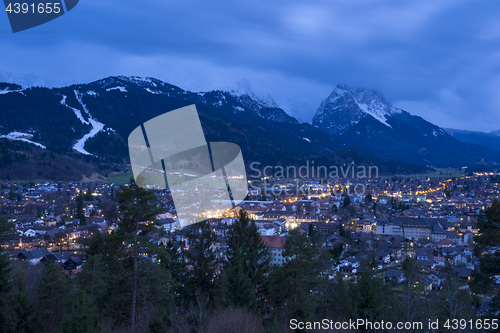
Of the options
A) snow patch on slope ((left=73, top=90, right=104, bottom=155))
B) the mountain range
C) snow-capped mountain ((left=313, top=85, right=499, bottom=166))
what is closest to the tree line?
the mountain range

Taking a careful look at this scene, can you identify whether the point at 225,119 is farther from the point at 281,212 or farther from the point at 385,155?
the point at 281,212

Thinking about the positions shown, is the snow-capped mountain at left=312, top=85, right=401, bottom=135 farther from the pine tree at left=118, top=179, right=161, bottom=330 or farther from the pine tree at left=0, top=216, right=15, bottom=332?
the pine tree at left=0, top=216, right=15, bottom=332

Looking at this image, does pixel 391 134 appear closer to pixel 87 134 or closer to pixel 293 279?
pixel 87 134

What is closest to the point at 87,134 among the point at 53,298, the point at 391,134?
the point at 53,298

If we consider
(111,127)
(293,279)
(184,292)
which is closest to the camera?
(293,279)

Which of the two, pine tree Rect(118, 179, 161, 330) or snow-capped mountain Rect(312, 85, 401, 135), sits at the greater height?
snow-capped mountain Rect(312, 85, 401, 135)

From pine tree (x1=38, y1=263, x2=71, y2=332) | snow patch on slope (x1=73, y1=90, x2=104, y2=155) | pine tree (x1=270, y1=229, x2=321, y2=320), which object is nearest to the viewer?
pine tree (x1=38, y1=263, x2=71, y2=332)
